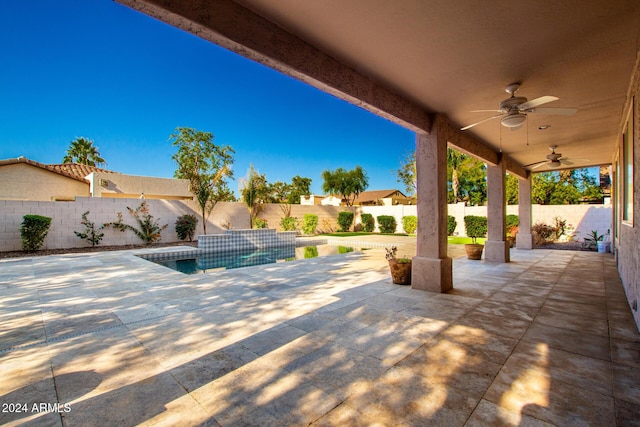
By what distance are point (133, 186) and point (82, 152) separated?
A: 34.5 ft

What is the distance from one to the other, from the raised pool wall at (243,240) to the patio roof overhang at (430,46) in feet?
26.5

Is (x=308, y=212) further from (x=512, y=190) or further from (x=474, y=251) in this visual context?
(x=512, y=190)

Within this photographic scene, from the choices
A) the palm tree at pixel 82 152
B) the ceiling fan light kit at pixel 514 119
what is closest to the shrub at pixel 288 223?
the ceiling fan light kit at pixel 514 119

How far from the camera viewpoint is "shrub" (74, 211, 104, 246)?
32.5 feet

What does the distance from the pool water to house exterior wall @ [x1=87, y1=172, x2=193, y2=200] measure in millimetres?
10631

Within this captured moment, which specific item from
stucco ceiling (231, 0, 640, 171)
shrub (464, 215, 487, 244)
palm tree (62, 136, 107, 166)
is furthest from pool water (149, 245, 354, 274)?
palm tree (62, 136, 107, 166)

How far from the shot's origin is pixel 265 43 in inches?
92.2

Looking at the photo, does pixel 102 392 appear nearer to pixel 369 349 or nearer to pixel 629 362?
pixel 369 349

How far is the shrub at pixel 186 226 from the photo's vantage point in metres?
11.9

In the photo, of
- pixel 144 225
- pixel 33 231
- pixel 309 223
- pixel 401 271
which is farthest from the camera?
pixel 309 223

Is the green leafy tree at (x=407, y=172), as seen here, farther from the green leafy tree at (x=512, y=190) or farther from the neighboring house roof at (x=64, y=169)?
the neighboring house roof at (x=64, y=169)

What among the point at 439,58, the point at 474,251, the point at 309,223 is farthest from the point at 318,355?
the point at 309,223

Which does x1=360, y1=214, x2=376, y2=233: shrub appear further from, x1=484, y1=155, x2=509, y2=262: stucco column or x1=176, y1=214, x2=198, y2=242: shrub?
x1=484, y1=155, x2=509, y2=262: stucco column

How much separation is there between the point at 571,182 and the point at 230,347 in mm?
26052
